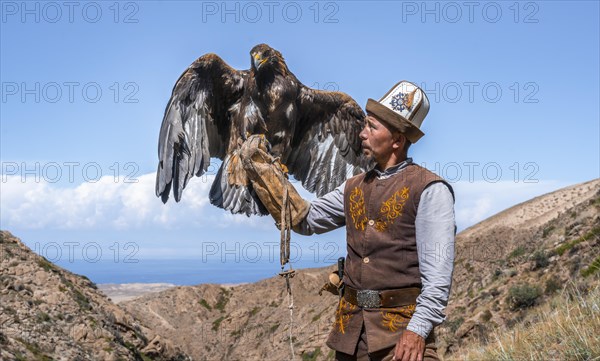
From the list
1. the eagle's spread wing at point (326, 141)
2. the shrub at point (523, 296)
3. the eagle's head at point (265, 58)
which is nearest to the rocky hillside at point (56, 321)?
the eagle's spread wing at point (326, 141)

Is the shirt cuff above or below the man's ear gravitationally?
below

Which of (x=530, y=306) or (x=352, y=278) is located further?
(x=530, y=306)

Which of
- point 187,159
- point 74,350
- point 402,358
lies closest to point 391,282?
point 402,358

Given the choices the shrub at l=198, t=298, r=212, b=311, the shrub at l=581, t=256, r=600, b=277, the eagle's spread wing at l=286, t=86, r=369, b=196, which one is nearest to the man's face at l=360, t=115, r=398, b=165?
the eagle's spread wing at l=286, t=86, r=369, b=196

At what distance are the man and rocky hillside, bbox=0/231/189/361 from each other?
7.70 metres

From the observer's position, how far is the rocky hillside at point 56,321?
10.9 meters

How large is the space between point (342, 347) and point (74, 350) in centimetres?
948

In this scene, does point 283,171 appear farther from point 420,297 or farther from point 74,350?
point 74,350

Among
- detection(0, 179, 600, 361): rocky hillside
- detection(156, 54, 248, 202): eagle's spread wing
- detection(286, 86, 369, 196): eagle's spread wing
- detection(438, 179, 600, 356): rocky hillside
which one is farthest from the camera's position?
detection(438, 179, 600, 356): rocky hillside

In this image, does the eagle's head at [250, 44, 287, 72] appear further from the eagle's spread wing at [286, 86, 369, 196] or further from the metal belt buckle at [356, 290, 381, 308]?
the metal belt buckle at [356, 290, 381, 308]

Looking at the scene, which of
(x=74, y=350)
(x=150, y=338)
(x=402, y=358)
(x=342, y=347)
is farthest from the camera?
(x=150, y=338)

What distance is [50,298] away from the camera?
13.7 meters

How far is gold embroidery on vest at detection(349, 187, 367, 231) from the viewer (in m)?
3.23

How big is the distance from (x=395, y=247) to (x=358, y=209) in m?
0.28
